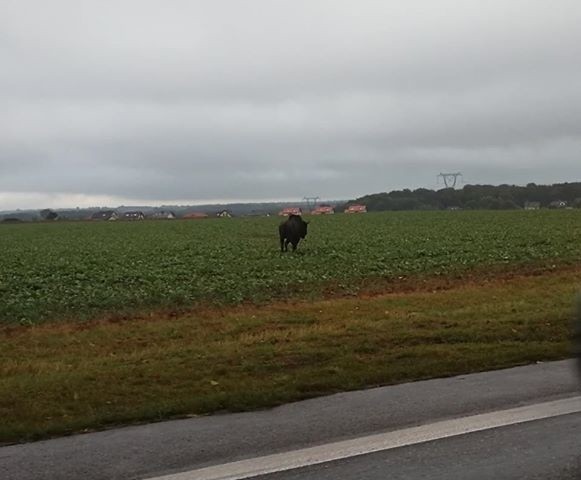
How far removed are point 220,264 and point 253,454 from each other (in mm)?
18391

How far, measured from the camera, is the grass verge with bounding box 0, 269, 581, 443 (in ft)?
21.9

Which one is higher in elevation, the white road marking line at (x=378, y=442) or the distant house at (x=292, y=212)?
the distant house at (x=292, y=212)

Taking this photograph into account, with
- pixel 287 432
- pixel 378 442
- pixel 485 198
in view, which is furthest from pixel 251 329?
pixel 485 198

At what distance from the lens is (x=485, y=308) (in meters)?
12.2

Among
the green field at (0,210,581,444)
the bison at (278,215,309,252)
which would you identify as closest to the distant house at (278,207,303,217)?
the bison at (278,215,309,252)

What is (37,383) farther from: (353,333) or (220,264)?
(220,264)

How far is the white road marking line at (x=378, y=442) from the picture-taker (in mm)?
4887

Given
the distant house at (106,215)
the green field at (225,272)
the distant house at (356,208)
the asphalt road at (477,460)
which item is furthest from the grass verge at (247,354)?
the distant house at (106,215)

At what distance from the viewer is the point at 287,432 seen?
5715mm

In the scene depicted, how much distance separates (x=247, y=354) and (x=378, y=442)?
3.62 meters

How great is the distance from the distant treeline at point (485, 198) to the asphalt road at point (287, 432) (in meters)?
104

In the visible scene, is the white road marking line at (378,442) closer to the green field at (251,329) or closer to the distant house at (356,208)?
the green field at (251,329)

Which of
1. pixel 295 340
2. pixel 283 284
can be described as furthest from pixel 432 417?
pixel 283 284

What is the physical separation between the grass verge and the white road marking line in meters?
1.33
